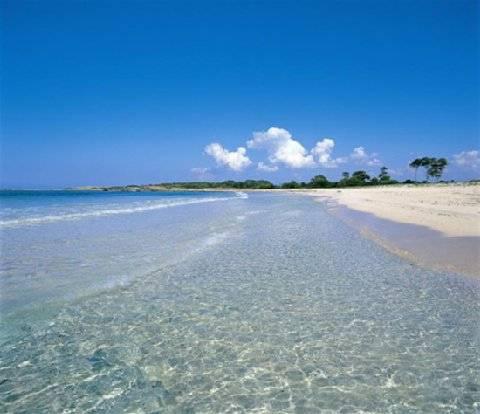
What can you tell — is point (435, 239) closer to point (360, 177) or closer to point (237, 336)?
point (237, 336)

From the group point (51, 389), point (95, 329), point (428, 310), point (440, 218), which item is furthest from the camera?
point (440, 218)

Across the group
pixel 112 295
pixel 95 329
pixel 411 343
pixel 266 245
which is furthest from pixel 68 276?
pixel 411 343

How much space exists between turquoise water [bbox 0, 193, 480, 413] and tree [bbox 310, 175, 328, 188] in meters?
160

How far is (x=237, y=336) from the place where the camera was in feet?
22.0

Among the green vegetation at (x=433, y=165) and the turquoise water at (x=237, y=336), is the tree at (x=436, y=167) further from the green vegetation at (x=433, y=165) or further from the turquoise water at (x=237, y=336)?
the turquoise water at (x=237, y=336)

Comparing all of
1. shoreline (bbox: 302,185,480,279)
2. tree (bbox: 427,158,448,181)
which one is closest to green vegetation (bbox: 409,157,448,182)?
tree (bbox: 427,158,448,181)

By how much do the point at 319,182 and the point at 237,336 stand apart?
17087 cm

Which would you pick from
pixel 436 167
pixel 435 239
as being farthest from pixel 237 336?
pixel 436 167

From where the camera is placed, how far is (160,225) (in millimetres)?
24203

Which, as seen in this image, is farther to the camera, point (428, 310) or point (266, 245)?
point (266, 245)

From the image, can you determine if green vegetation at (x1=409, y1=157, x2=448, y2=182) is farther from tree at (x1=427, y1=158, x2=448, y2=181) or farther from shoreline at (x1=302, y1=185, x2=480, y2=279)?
shoreline at (x1=302, y1=185, x2=480, y2=279)

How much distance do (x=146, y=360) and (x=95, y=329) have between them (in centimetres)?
183

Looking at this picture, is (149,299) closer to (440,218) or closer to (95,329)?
(95,329)

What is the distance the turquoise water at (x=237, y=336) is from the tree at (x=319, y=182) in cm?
15976
